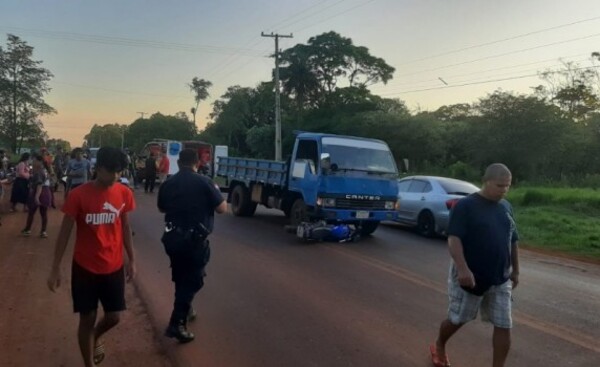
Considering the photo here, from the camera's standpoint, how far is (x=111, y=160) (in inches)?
160

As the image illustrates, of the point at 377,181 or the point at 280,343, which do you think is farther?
the point at 377,181

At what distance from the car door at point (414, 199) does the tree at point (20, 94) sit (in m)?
45.8

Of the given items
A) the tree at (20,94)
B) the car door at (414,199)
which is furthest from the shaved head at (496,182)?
the tree at (20,94)

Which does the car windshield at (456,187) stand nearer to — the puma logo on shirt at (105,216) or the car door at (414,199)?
the car door at (414,199)

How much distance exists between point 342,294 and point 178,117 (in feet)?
331

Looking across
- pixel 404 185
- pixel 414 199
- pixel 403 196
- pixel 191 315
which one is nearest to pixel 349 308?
pixel 191 315

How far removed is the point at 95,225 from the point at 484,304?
3.01 meters

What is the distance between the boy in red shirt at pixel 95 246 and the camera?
13.0 ft

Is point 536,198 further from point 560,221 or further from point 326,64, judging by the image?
point 326,64

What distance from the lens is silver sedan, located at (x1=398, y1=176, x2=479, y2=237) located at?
13.0 m

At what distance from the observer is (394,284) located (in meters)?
7.80

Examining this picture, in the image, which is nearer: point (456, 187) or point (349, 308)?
point (349, 308)

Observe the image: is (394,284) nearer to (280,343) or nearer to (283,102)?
(280,343)

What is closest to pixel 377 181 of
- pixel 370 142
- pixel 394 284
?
pixel 370 142
